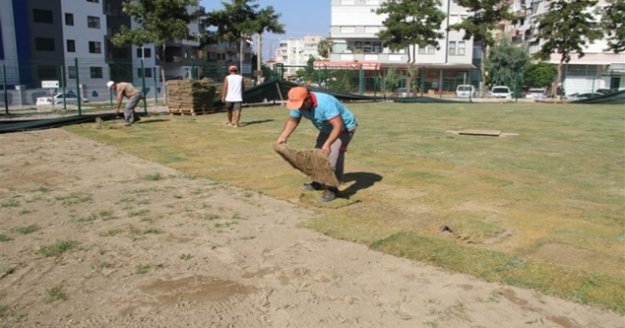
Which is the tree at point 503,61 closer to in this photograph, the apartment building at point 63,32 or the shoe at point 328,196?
the apartment building at point 63,32

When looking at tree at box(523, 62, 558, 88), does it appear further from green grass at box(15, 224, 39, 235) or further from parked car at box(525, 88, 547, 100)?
green grass at box(15, 224, 39, 235)

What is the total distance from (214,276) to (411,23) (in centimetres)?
4057

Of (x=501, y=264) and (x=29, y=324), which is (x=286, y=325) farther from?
(x=501, y=264)

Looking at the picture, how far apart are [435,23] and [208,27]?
1775 cm

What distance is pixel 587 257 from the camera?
4.55 meters

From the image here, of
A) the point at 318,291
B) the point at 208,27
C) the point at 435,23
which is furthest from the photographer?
the point at 435,23

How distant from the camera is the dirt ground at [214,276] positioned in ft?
11.4

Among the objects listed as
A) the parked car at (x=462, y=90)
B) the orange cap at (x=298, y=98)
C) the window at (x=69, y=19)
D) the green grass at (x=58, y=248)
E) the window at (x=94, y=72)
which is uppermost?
the window at (x=69, y=19)

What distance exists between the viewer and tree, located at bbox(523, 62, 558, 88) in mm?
59156

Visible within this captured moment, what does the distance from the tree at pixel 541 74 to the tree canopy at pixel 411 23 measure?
22.4 metres

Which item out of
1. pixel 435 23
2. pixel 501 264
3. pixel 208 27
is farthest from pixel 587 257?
pixel 435 23

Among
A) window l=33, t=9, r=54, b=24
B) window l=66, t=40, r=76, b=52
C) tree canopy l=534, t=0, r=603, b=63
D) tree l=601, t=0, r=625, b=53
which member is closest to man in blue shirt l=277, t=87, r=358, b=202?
tree canopy l=534, t=0, r=603, b=63

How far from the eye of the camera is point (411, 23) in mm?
42094

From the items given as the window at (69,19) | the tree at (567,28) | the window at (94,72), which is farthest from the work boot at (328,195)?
the window at (69,19)
